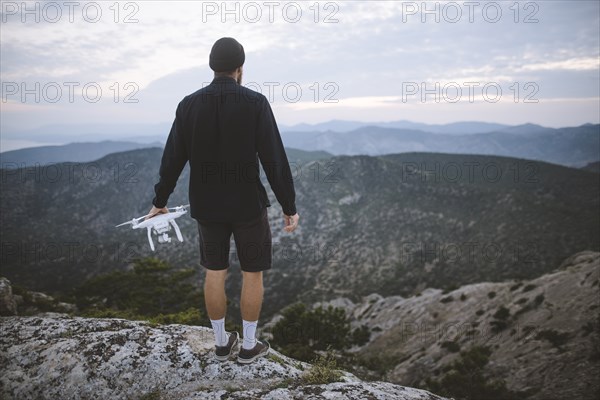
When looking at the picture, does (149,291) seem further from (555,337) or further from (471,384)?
(555,337)

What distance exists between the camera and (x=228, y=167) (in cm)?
348

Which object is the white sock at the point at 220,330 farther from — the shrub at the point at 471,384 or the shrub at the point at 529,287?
the shrub at the point at 529,287

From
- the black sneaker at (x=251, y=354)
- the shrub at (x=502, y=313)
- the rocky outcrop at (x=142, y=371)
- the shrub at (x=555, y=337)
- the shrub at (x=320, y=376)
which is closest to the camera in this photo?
the rocky outcrop at (x=142, y=371)

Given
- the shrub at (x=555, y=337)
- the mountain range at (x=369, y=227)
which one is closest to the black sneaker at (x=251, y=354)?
the shrub at (x=555, y=337)

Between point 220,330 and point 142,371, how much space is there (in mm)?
1014

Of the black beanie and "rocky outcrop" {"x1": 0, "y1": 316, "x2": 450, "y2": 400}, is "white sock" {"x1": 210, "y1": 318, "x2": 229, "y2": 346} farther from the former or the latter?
the black beanie

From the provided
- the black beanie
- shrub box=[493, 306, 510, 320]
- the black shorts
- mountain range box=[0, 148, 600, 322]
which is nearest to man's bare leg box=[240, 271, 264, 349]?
the black shorts

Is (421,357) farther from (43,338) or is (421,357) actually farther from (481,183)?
(481,183)

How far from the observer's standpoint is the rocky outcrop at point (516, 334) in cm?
1176

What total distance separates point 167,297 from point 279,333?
45.2ft

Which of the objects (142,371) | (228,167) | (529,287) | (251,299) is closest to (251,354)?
(251,299)

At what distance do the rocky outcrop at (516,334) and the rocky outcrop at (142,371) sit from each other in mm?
11396

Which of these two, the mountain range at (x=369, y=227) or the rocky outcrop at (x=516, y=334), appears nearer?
the rocky outcrop at (x=516, y=334)

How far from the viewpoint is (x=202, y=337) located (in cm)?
454
